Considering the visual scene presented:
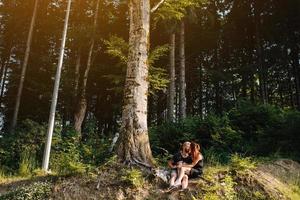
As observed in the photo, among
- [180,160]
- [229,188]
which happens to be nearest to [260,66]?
[180,160]

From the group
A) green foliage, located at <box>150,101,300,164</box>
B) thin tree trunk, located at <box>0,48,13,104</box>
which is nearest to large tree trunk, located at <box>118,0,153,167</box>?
green foliage, located at <box>150,101,300,164</box>

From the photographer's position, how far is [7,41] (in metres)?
27.5

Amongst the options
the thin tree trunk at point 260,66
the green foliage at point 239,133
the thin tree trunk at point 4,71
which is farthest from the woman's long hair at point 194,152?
the thin tree trunk at point 4,71

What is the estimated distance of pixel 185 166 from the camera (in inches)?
306

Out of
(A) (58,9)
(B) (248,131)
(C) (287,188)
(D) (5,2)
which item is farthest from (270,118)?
(D) (5,2)

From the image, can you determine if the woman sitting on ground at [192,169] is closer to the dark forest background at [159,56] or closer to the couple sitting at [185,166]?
the couple sitting at [185,166]

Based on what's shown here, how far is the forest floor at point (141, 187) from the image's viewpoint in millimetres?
7410

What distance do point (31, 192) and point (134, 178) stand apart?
2.14m

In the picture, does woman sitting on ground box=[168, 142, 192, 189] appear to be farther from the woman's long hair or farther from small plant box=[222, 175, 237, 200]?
→ small plant box=[222, 175, 237, 200]

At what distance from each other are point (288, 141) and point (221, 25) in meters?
15.4

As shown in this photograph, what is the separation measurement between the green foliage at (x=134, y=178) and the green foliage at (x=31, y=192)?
1.61 meters

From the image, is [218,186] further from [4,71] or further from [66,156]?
[4,71]

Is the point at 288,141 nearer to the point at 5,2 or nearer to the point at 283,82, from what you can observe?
the point at 283,82

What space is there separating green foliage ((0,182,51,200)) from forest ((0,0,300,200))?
1.4 inches
